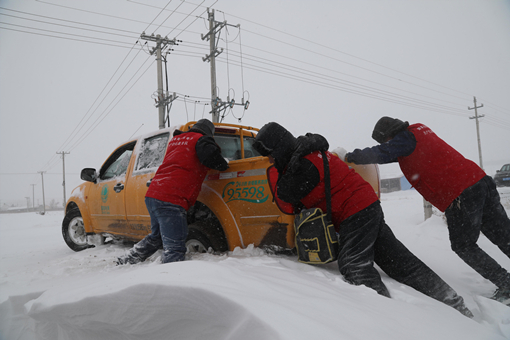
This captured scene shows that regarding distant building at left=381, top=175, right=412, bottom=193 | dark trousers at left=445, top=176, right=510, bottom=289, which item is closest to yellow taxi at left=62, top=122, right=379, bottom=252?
dark trousers at left=445, top=176, right=510, bottom=289

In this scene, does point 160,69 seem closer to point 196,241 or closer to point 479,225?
point 196,241

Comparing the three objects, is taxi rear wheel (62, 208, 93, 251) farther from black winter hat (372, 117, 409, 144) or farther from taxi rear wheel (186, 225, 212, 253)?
black winter hat (372, 117, 409, 144)

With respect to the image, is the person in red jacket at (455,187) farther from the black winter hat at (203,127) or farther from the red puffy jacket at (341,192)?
the black winter hat at (203,127)

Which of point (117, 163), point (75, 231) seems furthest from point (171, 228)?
point (75, 231)

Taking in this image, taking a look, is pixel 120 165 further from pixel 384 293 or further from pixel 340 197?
pixel 384 293

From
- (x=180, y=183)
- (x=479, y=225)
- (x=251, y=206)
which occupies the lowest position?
(x=479, y=225)

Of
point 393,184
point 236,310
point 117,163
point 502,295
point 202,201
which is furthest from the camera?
point 393,184

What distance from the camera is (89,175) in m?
4.78

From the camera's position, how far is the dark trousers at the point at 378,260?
2.25 meters

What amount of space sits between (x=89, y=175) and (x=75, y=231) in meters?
1.35

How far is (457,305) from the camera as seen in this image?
2219mm

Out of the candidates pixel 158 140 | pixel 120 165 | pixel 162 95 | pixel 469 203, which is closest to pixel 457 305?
pixel 469 203

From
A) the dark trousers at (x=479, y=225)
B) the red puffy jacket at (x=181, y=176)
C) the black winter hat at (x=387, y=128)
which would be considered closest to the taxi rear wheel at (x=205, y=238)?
the red puffy jacket at (x=181, y=176)

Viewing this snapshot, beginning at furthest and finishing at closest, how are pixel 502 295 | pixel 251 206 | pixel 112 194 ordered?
pixel 112 194
pixel 251 206
pixel 502 295
